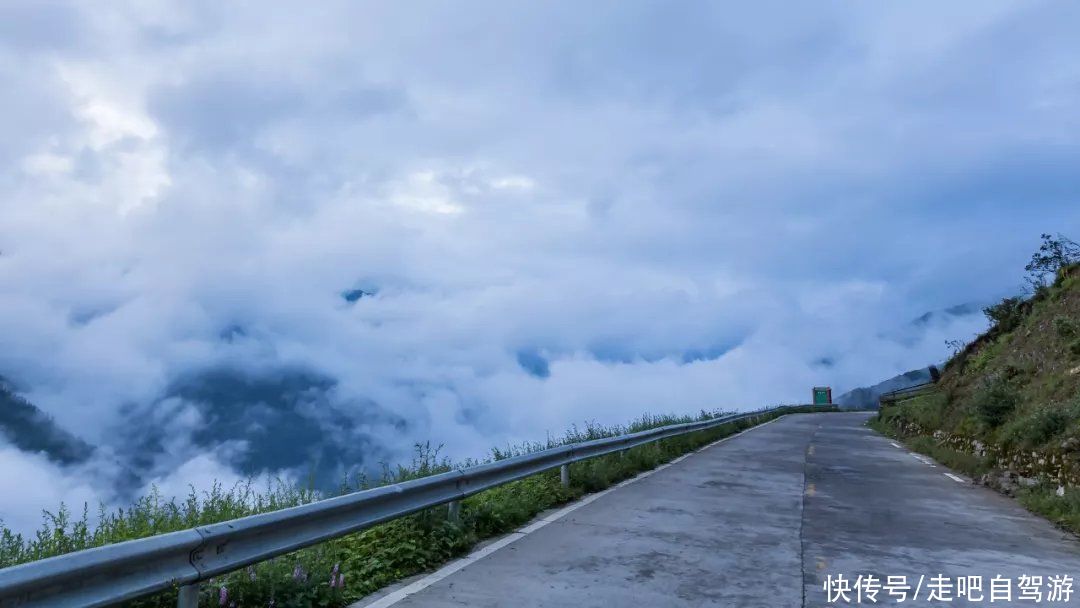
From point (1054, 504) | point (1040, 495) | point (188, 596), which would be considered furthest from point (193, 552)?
point (1040, 495)

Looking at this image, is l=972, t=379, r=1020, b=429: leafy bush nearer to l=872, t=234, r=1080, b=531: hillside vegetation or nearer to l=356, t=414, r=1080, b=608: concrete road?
l=872, t=234, r=1080, b=531: hillside vegetation

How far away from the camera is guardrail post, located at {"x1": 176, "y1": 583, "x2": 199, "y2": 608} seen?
13.7 ft

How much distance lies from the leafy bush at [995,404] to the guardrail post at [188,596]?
16.4 m

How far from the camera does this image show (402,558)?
6.27 meters

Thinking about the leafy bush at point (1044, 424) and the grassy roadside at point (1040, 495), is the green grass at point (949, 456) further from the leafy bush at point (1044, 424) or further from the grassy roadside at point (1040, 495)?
the leafy bush at point (1044, 424)

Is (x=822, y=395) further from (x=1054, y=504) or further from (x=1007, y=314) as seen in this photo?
(x=1054, y=504)

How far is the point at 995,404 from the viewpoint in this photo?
51.1 feet

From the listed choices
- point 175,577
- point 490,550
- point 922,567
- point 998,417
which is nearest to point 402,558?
point 490,550

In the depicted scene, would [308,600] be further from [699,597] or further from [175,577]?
[699,597]

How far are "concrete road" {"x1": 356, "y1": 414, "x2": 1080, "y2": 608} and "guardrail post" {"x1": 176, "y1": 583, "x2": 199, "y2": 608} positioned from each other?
1297 millimetres

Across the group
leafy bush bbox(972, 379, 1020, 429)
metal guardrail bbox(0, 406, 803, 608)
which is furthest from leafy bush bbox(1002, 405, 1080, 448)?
metal guardrail bbox(0, 406, 803, 608)

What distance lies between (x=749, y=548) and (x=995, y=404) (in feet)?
38.8

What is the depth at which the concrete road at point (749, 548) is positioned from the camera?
548 cm

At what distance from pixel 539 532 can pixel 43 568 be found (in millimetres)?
5254
